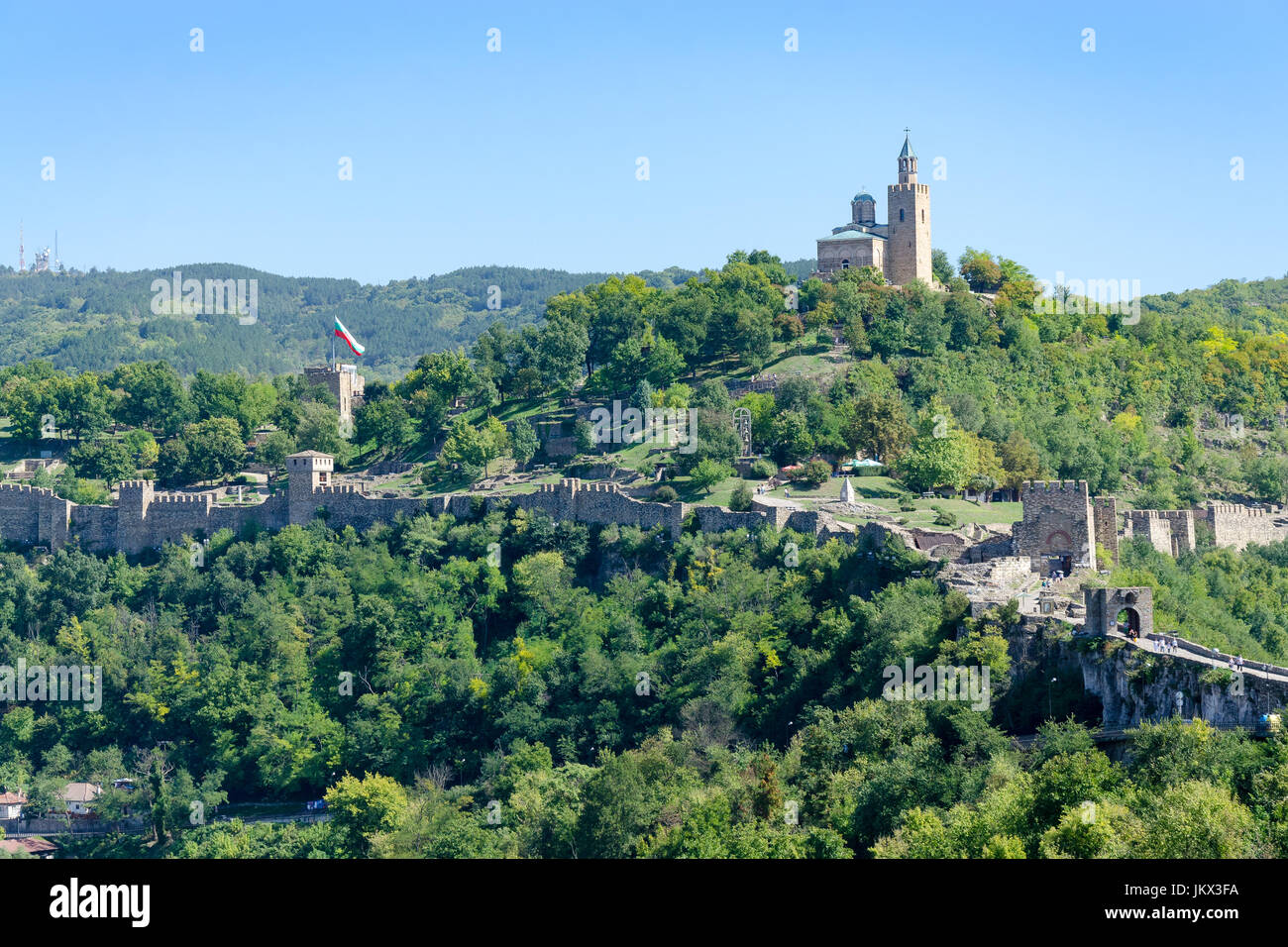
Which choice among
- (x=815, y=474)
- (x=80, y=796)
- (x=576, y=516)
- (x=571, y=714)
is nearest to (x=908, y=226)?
(x=815, y=474)

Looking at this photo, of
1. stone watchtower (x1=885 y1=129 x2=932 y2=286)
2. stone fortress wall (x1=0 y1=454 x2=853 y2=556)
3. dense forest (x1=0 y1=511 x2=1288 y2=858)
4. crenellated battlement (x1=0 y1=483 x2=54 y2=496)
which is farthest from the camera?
stone watchtower (x1=885 y1=129 x2=932 y2=286)

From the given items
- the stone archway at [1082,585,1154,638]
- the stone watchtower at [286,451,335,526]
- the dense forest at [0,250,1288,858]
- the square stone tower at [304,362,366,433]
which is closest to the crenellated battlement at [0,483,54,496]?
the dense forest at [0,250,1288,858]

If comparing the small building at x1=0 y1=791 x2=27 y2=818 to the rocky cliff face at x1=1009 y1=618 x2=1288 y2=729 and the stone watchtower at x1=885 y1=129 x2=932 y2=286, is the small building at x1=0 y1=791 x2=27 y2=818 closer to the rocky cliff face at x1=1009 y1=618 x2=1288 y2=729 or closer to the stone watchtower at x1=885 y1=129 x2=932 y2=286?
the rocky cliff face at x1=1009 y1=618 x2=1288 y2=729

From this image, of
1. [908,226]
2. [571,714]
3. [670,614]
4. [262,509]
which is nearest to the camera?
[571,714]

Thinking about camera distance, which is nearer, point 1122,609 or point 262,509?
point 1122,609

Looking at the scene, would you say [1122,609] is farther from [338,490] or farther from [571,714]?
[338,490]

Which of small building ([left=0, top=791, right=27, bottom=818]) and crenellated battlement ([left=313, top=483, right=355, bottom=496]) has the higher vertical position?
crenellated battlement ([left=313, top=483, right=355, bottom=496])

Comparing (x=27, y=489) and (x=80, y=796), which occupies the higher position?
(x=27, y=489)
